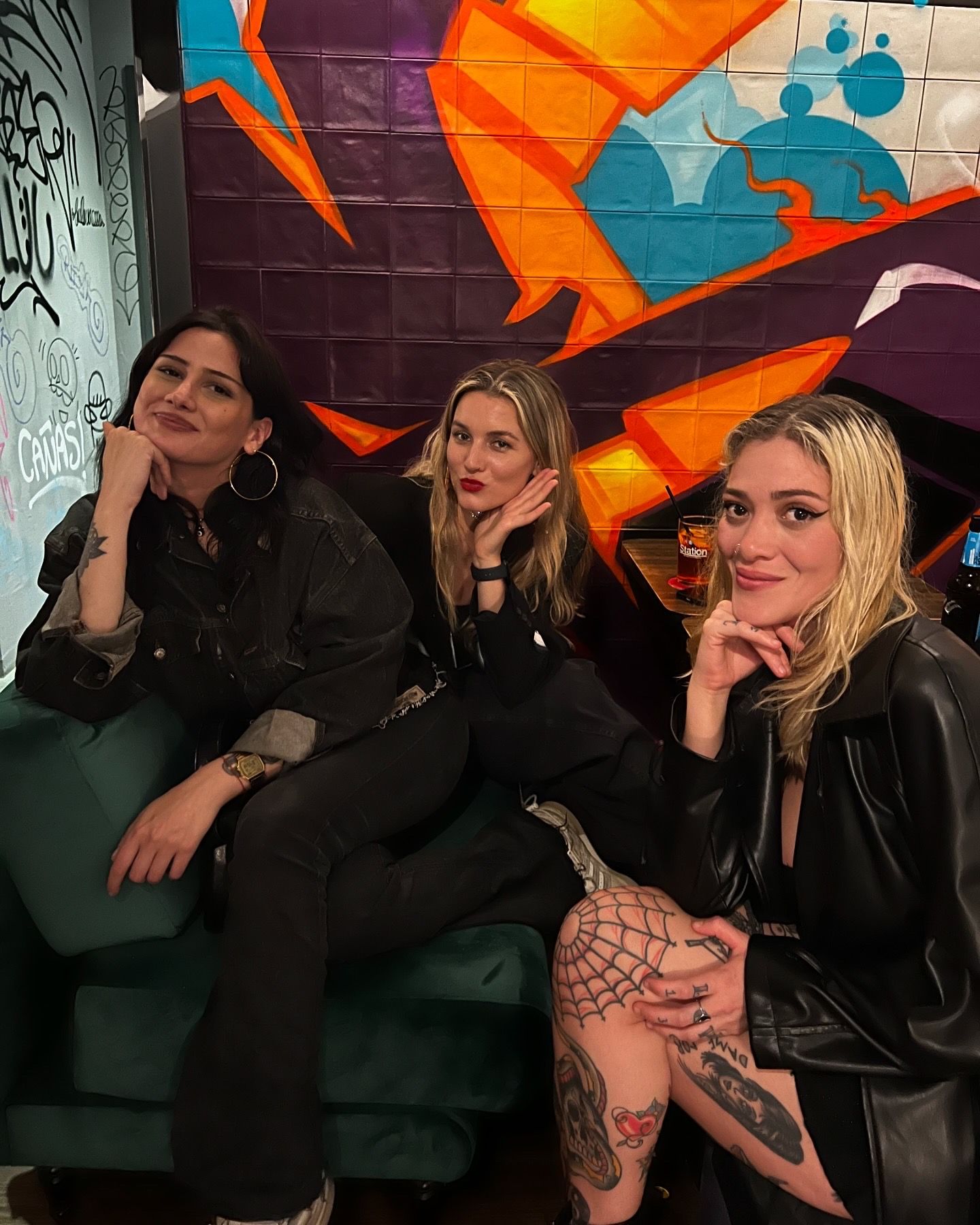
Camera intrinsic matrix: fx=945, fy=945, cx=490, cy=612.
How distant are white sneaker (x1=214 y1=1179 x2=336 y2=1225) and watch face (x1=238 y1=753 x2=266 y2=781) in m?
0.60

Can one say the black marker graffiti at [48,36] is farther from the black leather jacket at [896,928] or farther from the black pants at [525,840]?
the black leather jacket at [896,928]

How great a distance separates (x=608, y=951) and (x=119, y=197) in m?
2.62

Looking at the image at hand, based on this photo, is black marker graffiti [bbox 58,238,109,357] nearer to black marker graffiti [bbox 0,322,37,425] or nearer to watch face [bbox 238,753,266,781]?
black marker graffiti [bbox 0,322,37,425]

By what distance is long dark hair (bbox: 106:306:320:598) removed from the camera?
5.39 ft

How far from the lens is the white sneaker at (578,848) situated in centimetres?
167

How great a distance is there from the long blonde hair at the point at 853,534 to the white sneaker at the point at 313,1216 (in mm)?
924

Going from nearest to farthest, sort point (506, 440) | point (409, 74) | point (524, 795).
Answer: point (524, 795)
point (506, 440)
point (409, 74)

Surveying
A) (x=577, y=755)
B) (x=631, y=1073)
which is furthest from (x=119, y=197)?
(x=631, y=1073)

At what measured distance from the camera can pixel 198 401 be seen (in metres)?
1.62

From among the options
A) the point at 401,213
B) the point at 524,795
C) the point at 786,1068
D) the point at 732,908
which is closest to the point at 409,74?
the point at 401,213

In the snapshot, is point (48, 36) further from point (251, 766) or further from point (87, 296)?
point (251, 766)

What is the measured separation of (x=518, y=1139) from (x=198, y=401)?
1.40 m

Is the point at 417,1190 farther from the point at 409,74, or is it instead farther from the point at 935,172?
the point at 935,172

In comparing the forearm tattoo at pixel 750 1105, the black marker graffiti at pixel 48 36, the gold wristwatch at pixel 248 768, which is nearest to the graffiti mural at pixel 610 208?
the black marker graffiti at pixel 48 36
